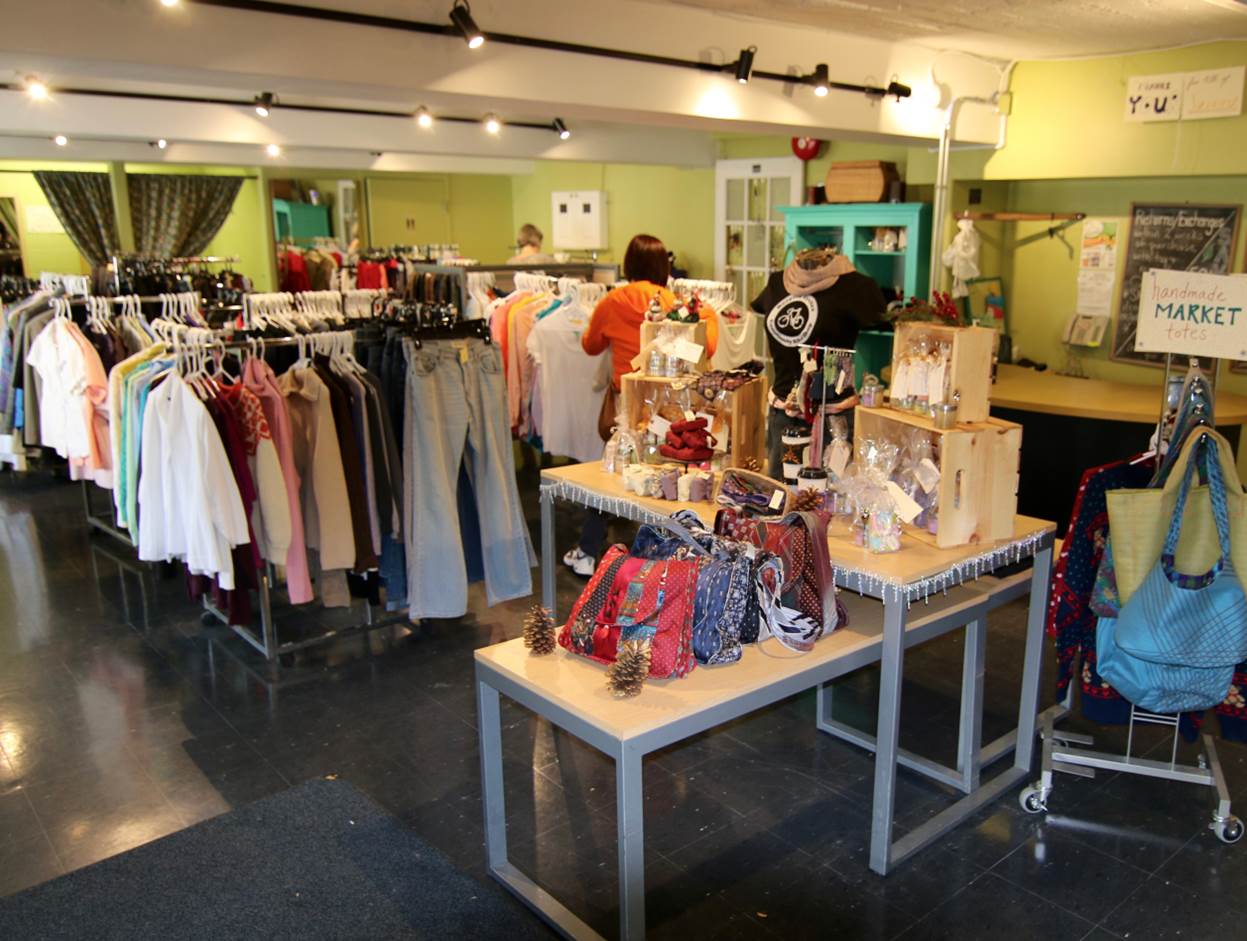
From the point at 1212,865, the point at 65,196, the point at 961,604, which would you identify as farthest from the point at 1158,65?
the point at 65,196

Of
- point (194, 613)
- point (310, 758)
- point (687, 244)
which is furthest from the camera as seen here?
point (687, 244)

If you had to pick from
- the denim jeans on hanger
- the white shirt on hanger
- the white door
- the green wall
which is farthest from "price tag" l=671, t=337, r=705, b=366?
the green wall

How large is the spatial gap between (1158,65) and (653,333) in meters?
3.34

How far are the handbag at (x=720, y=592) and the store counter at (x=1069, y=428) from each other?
3175 millimetres

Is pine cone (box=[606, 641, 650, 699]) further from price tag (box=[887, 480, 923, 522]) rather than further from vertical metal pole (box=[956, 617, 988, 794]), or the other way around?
vertical metal pole (box=[956, 617, 988, 794])

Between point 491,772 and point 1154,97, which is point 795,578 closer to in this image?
point 491,772

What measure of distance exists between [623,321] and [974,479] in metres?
2.42

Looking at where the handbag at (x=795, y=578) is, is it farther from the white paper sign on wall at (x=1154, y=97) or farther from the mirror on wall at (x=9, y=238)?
the mirror on wall at (x=9, y=238)

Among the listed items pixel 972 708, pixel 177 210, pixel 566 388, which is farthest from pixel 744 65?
pixel 177 210

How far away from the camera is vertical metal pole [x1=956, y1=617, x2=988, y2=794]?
10.5ft

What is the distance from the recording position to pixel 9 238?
995cm

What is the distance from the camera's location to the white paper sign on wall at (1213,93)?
16.2 feet

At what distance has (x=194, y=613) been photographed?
4812 mm

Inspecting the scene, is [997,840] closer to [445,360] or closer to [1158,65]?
[445,360]
